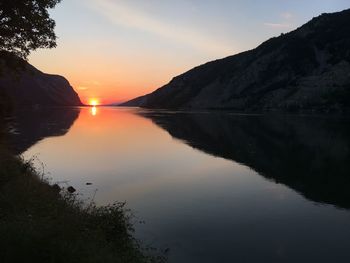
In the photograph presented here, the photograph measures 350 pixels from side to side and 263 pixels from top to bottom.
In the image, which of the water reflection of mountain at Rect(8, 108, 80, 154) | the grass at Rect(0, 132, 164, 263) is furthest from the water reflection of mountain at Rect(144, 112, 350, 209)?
the water reflection of mountain at Rect(8, 108, 80, 154)

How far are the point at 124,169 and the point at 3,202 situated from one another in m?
28.4

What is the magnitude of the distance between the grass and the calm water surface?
11.7 feet

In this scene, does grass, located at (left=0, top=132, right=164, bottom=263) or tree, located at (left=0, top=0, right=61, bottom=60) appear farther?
tree, located at (left=0, top=0, right=61, bottom=60)

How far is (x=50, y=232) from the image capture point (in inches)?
531

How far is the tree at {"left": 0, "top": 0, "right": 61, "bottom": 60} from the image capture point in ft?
106

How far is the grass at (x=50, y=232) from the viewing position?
1223 centimetres

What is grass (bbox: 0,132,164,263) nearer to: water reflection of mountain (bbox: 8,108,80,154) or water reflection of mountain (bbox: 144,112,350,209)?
water reflection of mountain (bbox: 144,112,350,209)

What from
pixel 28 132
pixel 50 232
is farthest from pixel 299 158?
pixel 28 132

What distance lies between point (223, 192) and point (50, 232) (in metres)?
23.7

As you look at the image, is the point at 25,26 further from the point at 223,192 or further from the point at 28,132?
the point at 28,132

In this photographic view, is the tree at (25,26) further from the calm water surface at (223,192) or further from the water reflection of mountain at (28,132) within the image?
the water reflection of mountain at (28,132)

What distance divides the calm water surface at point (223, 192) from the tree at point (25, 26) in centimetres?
1187

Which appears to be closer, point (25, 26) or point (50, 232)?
point (50, 232)


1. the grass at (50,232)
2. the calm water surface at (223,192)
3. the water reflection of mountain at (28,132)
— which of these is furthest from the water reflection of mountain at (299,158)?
the water reflection of mountain at (28,132)
